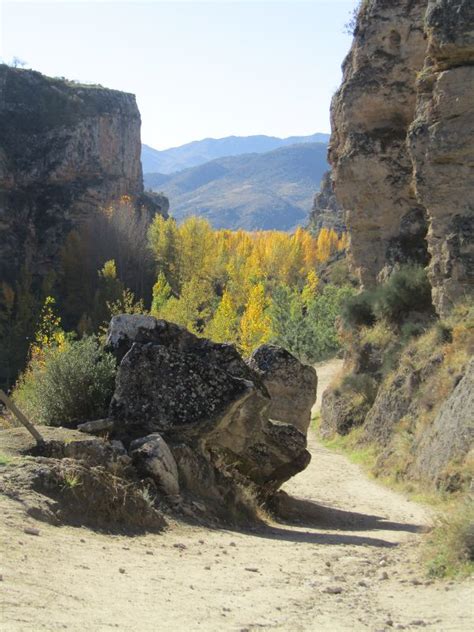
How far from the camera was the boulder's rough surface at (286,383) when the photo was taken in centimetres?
1844

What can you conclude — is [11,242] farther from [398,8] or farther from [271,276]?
[398,8]

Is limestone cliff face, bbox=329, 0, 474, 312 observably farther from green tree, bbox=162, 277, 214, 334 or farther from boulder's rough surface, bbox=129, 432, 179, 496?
Answer: green tree, bbox=162, 277, 214, 334

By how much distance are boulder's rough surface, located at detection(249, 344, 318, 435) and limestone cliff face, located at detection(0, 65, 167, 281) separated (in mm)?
54258

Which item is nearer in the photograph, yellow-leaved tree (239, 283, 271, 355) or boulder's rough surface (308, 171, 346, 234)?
yellow-leaved tree (239, 283, 271, 355)

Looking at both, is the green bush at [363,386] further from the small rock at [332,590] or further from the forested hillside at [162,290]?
the forested hillside at [162,290]

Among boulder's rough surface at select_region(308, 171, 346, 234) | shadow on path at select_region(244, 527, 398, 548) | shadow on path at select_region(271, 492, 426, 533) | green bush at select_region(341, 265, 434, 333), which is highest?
boulder's rough surface at select_region(308, 171, 346, 234)

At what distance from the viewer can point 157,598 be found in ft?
18.4

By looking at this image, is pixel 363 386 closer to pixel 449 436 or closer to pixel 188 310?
pixel 449 436

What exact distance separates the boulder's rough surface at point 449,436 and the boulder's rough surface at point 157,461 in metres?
4.91

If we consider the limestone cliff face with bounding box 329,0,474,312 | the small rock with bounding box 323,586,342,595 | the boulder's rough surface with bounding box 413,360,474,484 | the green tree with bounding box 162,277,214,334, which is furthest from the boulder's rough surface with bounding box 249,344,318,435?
the green tree with bounding box 162,277,214,334

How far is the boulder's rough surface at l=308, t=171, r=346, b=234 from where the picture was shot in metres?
132

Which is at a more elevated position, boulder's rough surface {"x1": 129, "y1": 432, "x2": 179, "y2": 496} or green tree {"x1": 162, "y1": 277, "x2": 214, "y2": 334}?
boulder's rough surface {"x1": 129, "y1": 432, "x2": 179, "y2": 496}

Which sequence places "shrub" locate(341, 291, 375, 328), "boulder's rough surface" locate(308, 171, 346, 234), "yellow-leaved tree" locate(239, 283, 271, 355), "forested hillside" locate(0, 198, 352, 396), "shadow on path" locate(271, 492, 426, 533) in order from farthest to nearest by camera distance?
"boulder's rough surface" locate(308, 171, 346, 234), "forested hillside" locate(0, 198, 352, 396), "yellow-leaved tree" locate(239, 283, 271, 355), "shrub" locate(341, 291, 375, 328), "shadow on path" locate(271, 492, 426, 533)

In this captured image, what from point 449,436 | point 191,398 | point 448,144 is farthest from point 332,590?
point 448,144
